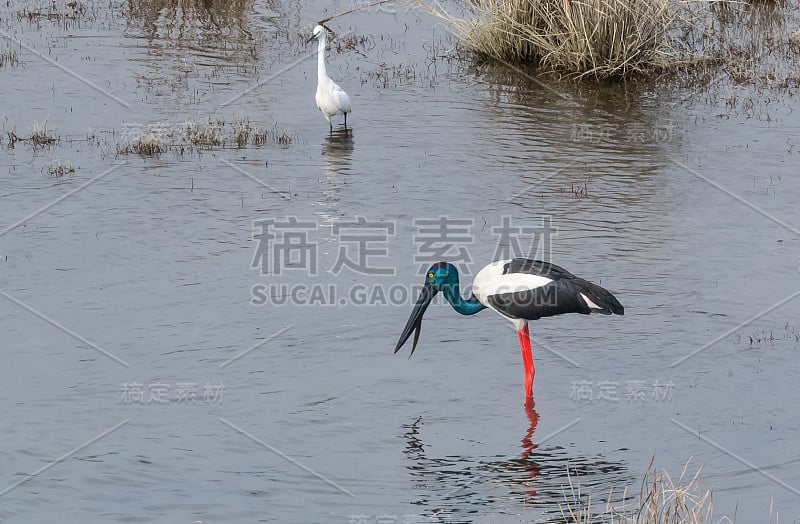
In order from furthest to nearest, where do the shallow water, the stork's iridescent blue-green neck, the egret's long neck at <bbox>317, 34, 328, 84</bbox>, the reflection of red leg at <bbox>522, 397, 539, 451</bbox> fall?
the egret's long neck at <bbox>317, 34, 328, 84</bbox>
the stork's iridescent blue-green neck
the reflection of red leg at <bbox>522, 397, 539, 451</bbox>
the shallow water

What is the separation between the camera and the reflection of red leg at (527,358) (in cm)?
804

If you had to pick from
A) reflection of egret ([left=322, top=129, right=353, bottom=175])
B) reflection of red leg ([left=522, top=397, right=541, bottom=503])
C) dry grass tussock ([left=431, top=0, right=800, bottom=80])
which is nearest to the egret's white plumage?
reflection of egret ([left=322, top=129, right=353, bottom=175])

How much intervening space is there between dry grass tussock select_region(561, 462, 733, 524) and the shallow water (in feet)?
0.48

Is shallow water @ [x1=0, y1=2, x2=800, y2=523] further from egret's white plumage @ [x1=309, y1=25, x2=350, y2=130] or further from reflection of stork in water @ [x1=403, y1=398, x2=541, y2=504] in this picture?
egret's white plumage @ [x1=309, y1=25, x2=350, y2=130]

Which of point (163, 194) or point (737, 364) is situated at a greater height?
point (163, 194)

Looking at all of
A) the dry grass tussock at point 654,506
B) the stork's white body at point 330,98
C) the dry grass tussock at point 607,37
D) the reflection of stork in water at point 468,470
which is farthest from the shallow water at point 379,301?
the dry grass tussock at point 607,37

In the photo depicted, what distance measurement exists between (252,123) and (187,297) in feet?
15.7

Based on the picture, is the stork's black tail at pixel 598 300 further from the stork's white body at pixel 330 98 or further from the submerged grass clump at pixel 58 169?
the submerged grass clump at pixel 58 169

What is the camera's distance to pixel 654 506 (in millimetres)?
5285

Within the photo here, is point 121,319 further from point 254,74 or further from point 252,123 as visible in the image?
point 254,74

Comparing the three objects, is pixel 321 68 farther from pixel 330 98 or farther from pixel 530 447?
pixel 530 447

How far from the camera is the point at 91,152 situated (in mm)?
13016

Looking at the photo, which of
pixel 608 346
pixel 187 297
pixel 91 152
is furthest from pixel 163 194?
pixel 608 346

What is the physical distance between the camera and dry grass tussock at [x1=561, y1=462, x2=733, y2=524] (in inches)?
212
